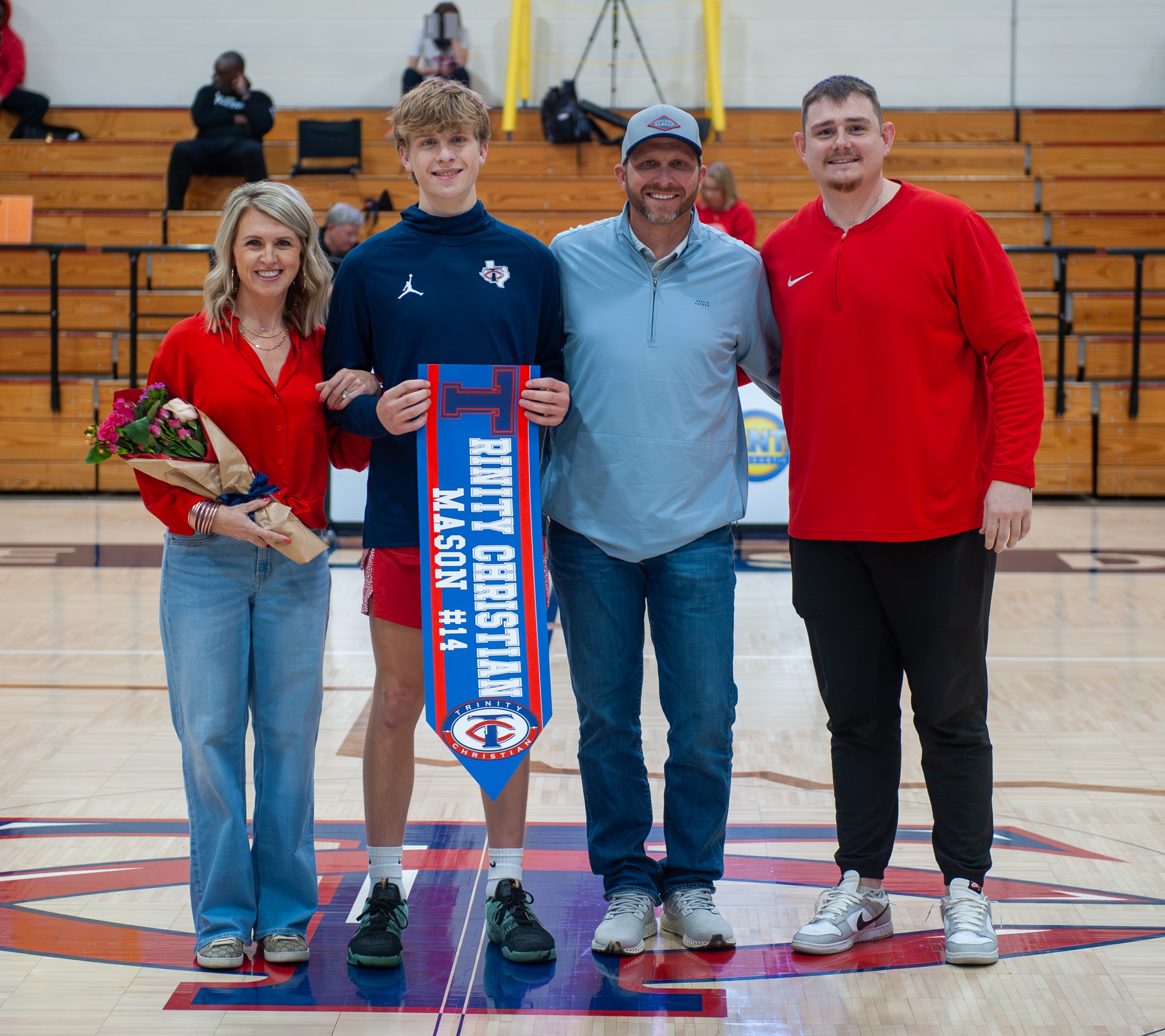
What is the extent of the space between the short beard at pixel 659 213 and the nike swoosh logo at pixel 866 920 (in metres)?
1.30

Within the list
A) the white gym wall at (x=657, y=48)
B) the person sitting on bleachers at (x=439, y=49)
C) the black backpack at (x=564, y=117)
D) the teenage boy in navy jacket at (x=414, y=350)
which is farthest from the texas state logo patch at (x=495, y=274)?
the white gym wall at (x=657, y=48)

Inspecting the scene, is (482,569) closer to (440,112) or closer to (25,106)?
(440,112)

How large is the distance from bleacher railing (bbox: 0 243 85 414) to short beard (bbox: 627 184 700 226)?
6561 millimetres

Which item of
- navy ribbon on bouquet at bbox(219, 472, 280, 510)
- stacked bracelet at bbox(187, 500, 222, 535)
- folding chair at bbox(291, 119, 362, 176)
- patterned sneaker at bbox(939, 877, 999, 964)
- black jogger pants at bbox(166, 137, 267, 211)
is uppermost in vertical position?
folding chair at bbox(291, 119, 362, 176)

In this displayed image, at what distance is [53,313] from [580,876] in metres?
6.63

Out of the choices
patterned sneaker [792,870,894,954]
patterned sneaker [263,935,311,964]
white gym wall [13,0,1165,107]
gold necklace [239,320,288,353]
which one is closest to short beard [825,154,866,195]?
gold necklace [239,320,288,353]

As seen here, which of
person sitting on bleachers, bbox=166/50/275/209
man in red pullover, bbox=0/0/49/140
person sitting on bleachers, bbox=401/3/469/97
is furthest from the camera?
man in red pullover, bbox=0/0/49/140

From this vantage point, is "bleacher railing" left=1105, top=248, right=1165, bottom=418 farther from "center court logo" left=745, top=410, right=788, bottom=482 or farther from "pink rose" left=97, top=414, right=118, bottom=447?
"pink rose" left=97, top=414, right=118, bottom=447

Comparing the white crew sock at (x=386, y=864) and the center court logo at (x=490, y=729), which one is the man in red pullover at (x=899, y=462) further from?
the white crew sock at (x=386, y=864)

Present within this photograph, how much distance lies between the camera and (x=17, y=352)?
8.28 meters

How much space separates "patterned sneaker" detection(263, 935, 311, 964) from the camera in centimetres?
215

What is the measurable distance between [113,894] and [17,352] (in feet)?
22.1

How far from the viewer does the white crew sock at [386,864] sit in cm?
225

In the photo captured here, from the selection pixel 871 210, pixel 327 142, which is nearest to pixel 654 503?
pixel 871 210
